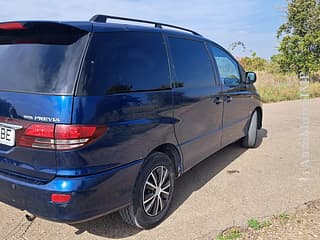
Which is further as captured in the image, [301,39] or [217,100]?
[301,39]

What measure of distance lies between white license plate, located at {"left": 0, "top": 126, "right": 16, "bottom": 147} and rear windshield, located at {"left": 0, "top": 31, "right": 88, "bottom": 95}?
0.32 meters

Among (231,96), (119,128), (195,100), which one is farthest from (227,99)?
(119,128)

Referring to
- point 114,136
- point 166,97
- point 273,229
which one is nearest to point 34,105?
point 114,136

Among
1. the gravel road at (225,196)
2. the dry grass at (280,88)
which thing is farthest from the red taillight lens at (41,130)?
the dry grass at (280,88)

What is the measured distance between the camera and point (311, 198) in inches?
140

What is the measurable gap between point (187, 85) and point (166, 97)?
51cm

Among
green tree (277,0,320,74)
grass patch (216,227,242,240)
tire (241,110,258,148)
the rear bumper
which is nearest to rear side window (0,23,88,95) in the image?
the rear bumper

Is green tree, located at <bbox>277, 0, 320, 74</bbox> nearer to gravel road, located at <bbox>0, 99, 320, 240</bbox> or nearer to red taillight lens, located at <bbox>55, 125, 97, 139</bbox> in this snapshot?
gravel road, located at <bbox>0, 99, 320, 240</bbox>

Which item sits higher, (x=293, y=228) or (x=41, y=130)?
(x=41, y=130)

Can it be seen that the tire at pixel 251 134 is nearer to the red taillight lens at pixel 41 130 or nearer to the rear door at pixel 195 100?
the rear door at pixel 195 100

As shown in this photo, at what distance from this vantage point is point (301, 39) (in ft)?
61.7

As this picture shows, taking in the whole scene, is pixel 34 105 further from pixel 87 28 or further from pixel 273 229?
pixel 273 229

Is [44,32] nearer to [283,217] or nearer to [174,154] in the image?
[174,154]

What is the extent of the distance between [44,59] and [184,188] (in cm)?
239
